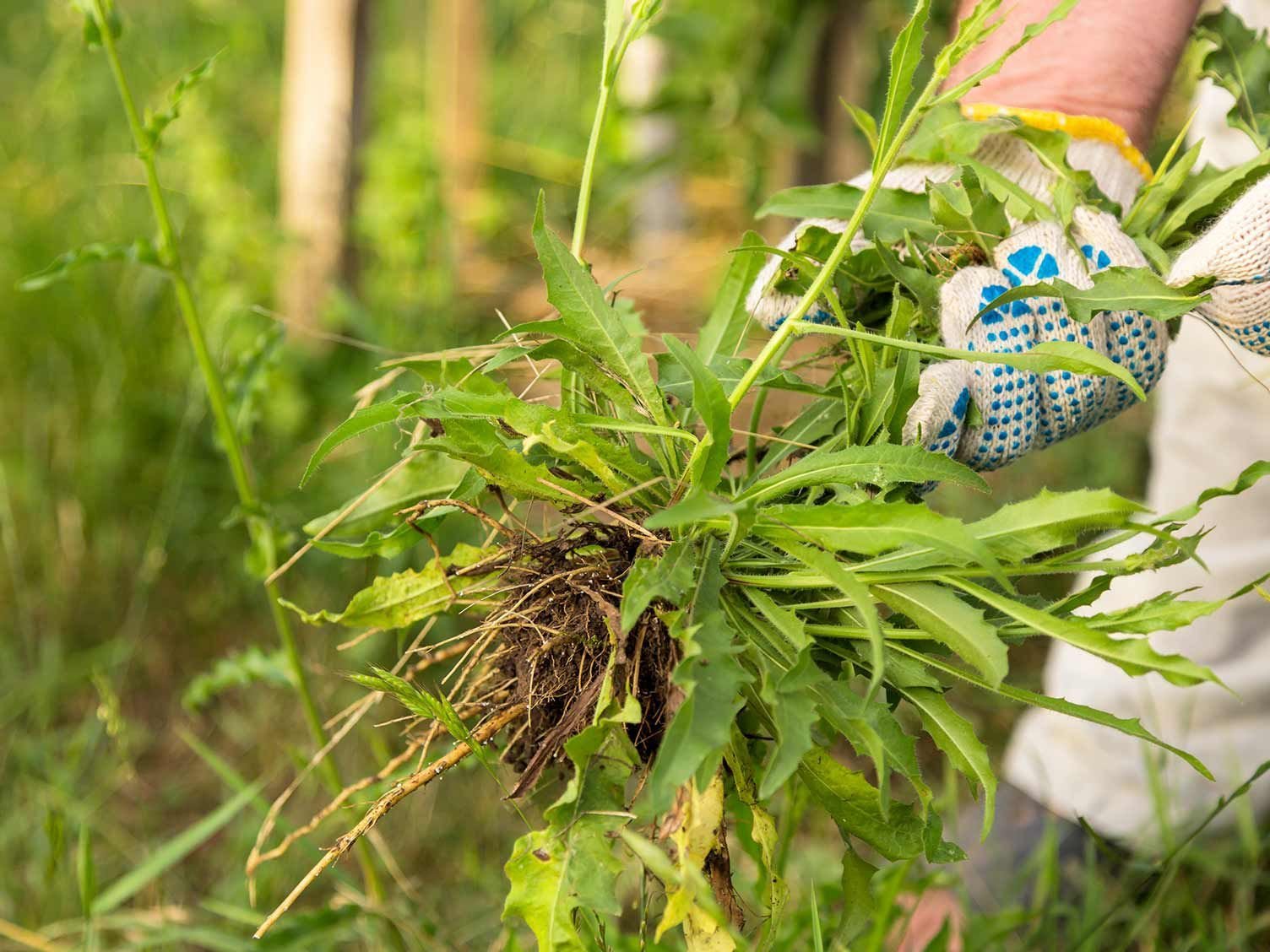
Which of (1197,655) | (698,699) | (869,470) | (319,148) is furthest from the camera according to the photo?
(319,148)

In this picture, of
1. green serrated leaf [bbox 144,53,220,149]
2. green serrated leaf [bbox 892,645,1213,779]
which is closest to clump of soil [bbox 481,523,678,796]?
green serrated leaf [bbox 892,645,1213,779]

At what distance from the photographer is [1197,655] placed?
5.97 ft

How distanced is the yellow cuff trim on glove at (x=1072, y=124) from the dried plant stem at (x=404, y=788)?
80 centimetres

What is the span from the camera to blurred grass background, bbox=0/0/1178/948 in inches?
68.2

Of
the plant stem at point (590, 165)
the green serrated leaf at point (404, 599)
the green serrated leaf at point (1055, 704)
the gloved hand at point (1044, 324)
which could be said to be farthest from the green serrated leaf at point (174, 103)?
the green serrated leaf at point (1055, 704)

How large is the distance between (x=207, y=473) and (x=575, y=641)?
1685 millimetres

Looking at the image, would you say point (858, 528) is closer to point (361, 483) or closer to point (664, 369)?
point (664, 369)

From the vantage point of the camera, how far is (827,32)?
2.80 m

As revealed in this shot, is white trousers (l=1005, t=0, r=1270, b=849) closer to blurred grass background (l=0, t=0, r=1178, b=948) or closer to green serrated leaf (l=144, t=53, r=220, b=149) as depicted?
blurred grass background (l=0, t=0, r=1178, b=948)

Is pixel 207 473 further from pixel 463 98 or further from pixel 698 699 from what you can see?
pixel 463 98

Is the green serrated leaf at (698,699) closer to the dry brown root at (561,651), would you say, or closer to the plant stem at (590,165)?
the dry brown root at (561,651)

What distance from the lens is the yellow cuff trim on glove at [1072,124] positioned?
4.06 feet

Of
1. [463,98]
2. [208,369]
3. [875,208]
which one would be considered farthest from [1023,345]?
[463,98]

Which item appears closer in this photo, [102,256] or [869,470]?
[869,470]
